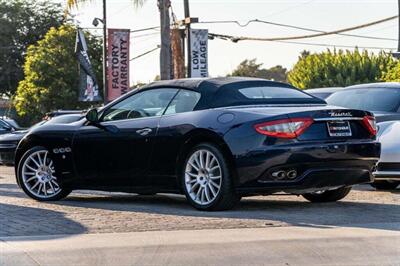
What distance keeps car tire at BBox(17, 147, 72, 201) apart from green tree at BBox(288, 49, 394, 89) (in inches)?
1428

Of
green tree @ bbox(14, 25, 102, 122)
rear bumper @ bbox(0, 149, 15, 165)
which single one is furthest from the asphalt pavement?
green tree @ bbox(14, 25, 102, 122)

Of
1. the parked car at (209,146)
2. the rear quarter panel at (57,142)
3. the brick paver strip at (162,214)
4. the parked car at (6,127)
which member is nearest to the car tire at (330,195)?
the parked car at (209,146)

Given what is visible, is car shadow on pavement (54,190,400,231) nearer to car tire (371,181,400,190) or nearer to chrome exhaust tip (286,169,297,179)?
chrome exhaust tip (286,169,297,179)

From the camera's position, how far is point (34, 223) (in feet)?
22.7

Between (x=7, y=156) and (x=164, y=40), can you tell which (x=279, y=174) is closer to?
(x=7, y=156)

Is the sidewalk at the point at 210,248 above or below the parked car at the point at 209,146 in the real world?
below

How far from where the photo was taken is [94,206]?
843 centimetres

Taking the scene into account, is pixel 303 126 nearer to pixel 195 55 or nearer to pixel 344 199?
pixel 344 199

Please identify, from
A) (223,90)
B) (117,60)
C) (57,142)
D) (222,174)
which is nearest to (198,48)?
(117,60)

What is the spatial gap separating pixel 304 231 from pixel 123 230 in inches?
61.2

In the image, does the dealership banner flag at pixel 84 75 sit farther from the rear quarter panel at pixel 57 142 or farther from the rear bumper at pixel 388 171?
the rear bumper at pixel 388 171

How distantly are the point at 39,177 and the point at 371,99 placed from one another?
5172mm

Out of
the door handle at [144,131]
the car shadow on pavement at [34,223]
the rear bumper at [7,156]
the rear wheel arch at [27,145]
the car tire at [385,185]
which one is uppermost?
the door handle at [144,131]

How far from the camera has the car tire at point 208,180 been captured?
7.64 meters
